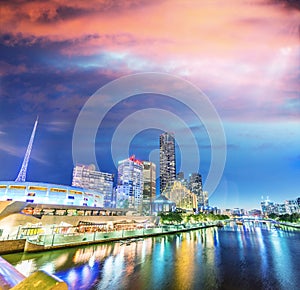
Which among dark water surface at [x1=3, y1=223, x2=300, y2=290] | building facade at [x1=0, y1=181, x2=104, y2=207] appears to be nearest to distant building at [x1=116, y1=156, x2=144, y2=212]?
building facade at [x1=0, y1=181, x2=104, y2=207]

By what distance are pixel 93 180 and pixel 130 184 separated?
32747 mm

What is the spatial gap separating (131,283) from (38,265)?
891cm

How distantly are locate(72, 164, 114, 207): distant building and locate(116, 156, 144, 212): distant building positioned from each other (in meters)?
13.5

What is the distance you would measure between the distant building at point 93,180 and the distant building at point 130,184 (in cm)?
1345

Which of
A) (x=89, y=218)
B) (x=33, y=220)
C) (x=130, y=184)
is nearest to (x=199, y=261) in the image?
(x=33, y=220)

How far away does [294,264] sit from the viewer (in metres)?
21.0

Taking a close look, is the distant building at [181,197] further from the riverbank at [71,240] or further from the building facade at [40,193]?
the riverbank at [71,240]

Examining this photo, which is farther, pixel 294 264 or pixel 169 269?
pixel 294 264

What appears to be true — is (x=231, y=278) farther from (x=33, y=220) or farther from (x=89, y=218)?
(x=89, y=218)

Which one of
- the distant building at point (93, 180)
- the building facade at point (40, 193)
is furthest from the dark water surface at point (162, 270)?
the distant building at point (93, 180)

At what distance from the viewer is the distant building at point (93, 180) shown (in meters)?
165

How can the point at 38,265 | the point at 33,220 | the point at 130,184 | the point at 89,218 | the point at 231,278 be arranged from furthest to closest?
the point at 130,184 < the point at 89,218 < the point at 33,220 < the point at 38,265 < the point at 231,278

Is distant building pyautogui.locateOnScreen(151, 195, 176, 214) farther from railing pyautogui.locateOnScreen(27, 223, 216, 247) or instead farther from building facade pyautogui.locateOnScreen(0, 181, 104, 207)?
railing pyautogui.locateOnScreen(27, 223, 216, 247)

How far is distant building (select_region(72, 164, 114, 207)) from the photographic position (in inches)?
6496
